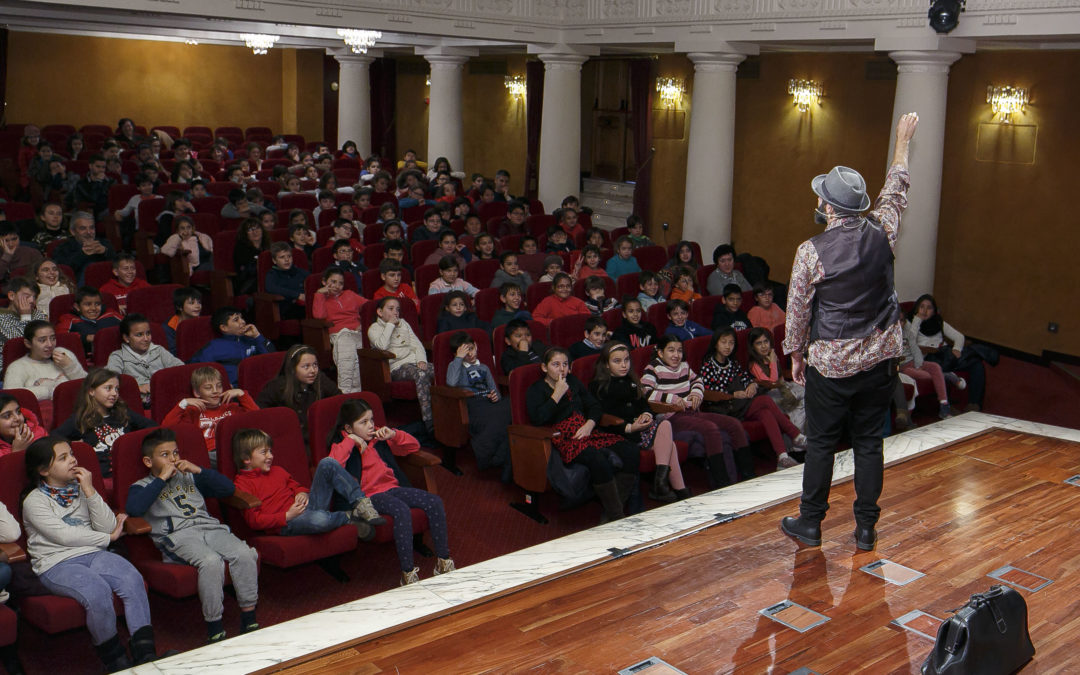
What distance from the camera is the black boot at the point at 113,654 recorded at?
343cm

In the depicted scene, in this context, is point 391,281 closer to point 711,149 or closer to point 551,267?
point 551,267

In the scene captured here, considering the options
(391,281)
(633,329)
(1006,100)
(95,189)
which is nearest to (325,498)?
(633,329)

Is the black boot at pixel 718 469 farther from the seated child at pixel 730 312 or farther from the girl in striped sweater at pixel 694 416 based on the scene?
the seated child at pixel 730 312

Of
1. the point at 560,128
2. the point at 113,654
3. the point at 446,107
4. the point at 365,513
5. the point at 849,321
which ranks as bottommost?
the point at 113,654

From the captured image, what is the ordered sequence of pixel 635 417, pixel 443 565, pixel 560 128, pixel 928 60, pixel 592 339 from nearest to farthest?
pixel 443 565 < pixel 635 417 < pixel 592 339 < pixel 928 60 < pixel 560 128

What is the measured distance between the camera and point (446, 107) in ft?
42.2

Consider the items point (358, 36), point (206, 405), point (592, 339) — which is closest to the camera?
point (206, 405)

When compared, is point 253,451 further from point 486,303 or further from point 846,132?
point 846,132

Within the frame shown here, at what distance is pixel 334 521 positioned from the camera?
4035 millimetres

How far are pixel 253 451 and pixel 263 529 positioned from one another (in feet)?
1.01

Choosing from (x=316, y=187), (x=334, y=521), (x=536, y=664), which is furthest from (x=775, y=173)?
(x=536, y=664)

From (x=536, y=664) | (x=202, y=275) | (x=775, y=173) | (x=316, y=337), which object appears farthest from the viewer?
(x=775, y=173)

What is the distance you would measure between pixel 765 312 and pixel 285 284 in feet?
10.8

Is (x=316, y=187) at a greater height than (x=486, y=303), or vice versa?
(x=316, y=187)
